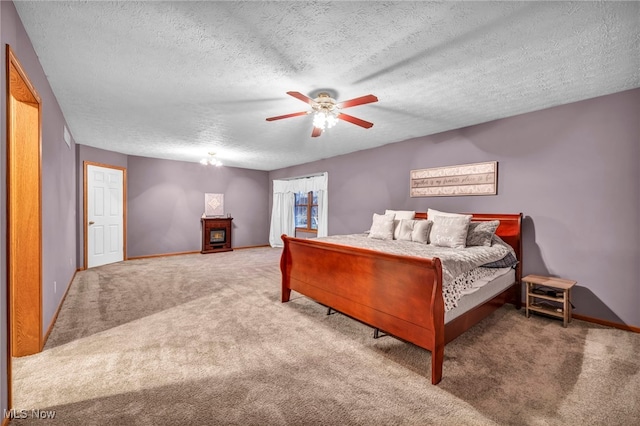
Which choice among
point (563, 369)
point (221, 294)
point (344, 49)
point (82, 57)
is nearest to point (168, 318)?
A: point (221, 294)

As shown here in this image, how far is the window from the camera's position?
766 cm

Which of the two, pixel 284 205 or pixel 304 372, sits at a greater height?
pixel 284 205

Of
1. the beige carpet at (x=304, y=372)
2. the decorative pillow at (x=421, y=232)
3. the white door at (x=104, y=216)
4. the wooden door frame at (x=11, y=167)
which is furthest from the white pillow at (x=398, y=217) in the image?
the white door at (x=104, y=216)

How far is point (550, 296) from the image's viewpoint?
9.61 ft

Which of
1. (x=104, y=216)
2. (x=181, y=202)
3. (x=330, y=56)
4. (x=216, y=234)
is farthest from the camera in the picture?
(x=216, y=234)

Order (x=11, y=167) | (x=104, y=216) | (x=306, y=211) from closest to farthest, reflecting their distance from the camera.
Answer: (x=11, y=167) < (x=104, y=216) < (x=306, y=211)

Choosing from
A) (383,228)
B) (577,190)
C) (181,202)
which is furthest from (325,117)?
(181,202)

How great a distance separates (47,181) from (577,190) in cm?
557

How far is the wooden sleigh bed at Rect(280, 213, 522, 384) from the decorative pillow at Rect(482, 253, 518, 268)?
9.7 inches

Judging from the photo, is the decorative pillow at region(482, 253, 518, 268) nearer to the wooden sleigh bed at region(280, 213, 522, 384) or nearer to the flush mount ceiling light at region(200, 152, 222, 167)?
the wooden sleigh bed at region(280, 213, 522, 384)

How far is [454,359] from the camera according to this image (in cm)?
217

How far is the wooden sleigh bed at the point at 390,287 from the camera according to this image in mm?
1956

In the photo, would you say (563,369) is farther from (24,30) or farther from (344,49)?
(24,30)

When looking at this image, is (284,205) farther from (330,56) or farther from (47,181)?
(330,56)
